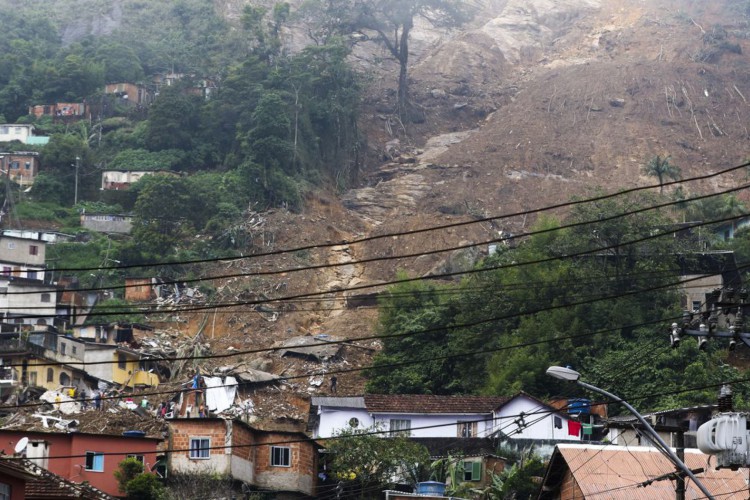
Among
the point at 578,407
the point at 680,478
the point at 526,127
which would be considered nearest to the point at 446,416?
the point at 578,407

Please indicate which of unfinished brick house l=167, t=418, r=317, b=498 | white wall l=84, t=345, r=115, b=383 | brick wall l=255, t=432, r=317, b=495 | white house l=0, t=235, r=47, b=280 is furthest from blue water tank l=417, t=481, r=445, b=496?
white house l=0, t=235, r=47, b=280

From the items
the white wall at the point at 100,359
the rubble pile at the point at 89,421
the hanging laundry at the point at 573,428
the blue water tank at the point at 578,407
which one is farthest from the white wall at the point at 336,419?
the white wall at the point at 100,359

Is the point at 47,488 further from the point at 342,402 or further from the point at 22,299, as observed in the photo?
the point at 22,299

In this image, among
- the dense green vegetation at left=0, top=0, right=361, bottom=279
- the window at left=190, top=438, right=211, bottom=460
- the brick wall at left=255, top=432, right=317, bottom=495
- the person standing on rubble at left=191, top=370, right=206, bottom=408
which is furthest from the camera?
the dense green vegetation at left=0, top=0, right=361, bottom=279

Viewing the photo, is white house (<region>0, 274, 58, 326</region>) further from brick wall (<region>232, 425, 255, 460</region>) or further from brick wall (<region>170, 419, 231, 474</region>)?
brick wall (<region>232, 425, 255, 460</region>)

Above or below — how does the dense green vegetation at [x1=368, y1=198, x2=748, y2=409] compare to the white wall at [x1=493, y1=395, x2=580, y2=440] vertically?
above

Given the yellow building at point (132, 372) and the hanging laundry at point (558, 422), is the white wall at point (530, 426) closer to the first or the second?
the hanging laundry at point (558, 422)

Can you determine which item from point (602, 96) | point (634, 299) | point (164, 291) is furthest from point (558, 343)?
point (602, 96)
